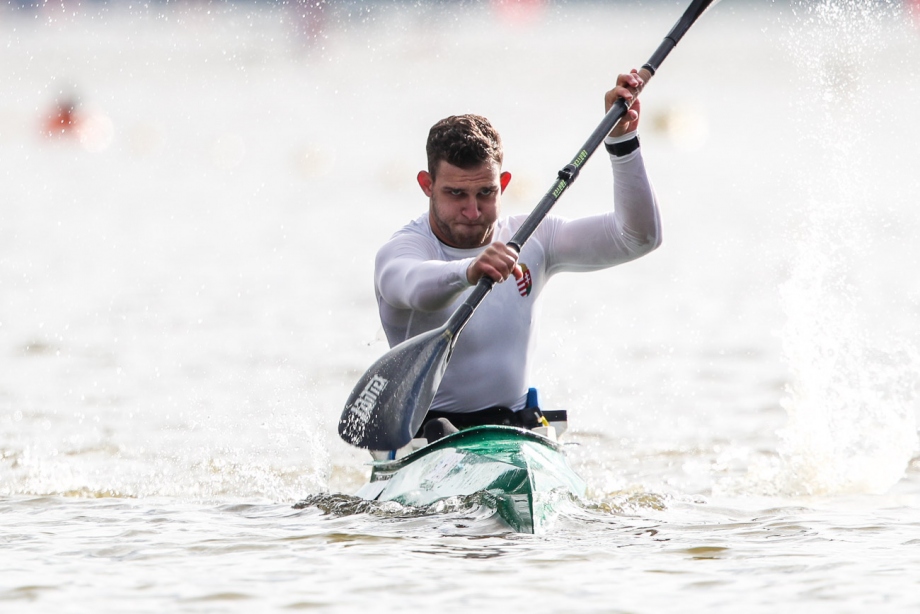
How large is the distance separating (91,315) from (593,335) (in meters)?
4.75

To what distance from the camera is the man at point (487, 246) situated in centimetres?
534

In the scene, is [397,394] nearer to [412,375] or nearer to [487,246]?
[412,375]

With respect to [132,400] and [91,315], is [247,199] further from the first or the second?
[132,400]

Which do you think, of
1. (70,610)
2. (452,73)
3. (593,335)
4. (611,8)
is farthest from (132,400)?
(611,8)

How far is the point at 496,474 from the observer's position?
16.5 ft

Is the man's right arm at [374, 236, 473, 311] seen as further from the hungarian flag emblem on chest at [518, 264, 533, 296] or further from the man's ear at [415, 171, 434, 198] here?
the hungarian flag emblem on chest at [518, 264, 533, 296]

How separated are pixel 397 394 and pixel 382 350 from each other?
204 inches

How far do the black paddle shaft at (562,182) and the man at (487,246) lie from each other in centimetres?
8

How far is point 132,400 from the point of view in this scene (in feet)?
30.3

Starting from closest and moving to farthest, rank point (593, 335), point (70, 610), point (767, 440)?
point (70, 610) < point (767, 440) < point (593, 335)

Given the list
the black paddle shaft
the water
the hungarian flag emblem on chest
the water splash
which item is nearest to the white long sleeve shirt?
the hungarian flag emblem on chest

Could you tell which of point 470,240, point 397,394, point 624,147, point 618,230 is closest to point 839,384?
point 618,230

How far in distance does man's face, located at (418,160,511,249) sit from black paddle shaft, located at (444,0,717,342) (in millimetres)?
187

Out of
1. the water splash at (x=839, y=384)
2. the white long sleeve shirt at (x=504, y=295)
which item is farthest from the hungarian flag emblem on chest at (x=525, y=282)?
the water splash at (x=839, y=384)
